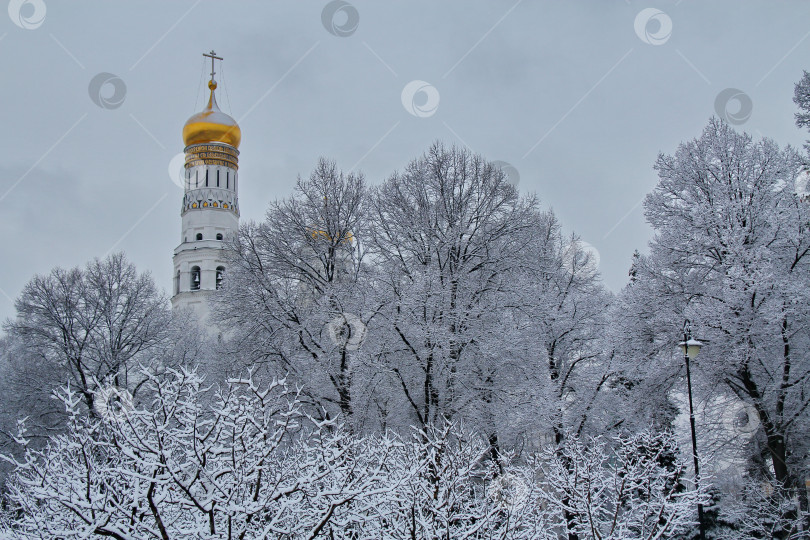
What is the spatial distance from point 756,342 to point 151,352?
780 inches

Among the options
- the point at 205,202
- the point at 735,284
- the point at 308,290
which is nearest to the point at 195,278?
the point at 205,202

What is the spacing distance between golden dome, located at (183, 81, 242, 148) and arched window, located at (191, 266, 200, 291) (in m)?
10.7

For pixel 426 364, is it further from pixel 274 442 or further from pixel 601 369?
pixel 274 442

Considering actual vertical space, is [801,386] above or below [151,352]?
below

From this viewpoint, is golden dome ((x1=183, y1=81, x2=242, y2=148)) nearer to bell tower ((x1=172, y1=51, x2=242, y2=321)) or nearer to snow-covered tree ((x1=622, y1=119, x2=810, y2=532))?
bell tower ((x1=172, y1=51, x2=242, y2=321))

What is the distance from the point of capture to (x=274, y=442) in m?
6.04

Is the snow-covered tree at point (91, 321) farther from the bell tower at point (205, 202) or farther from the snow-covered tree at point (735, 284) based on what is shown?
the bell tower at point (205, 202)

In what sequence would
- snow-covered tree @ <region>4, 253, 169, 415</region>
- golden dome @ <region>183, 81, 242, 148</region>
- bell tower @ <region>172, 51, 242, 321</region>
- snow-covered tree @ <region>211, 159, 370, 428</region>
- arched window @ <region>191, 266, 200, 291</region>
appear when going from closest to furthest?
snow-covered tree @ <region>211, 159, 370, 428</region> → snow-covered tree @ <region>4, 253, 169, 415</region> → bell tower @ <region>172, 51, 242, 321</region> → arched window @ <region>191, 266, 200, 291</region> → golden dome @ <region>183, 81, 242, 148</region>

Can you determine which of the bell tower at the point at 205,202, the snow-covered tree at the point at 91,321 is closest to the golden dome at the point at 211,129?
the bell tower at the point at 205,202

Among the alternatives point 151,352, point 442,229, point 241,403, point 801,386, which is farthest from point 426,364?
point 151,352

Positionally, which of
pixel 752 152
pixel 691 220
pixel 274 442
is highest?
pixel 752 152

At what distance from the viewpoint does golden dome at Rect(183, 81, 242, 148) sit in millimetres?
60594

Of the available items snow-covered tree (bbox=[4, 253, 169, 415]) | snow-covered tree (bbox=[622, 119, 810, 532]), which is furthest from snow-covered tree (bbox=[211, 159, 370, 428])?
snow-covered tree (bbox=[622, 119, 810, 532])

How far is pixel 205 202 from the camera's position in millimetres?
59688
